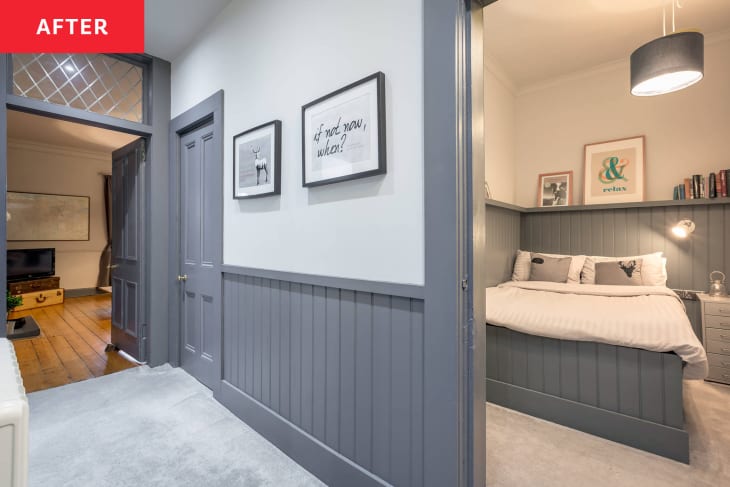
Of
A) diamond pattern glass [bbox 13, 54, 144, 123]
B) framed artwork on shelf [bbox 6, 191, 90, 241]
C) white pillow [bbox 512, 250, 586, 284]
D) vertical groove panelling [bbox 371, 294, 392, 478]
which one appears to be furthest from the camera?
framed artwork on shelf [bbox 6, 191, 90, 241]

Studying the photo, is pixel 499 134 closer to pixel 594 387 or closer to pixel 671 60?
pixel 671 60

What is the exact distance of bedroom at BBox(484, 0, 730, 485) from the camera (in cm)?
191

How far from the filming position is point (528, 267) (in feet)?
12.5

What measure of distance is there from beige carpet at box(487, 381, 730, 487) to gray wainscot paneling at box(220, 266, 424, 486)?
0.68m

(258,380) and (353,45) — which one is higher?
(353,45)

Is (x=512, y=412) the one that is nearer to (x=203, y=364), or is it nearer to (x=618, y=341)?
(x=618, y=341)

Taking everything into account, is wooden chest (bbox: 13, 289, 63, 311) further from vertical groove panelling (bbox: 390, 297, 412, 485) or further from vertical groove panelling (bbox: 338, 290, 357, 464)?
vertical groove panelling (bbox: 390, 297, 412, 485)

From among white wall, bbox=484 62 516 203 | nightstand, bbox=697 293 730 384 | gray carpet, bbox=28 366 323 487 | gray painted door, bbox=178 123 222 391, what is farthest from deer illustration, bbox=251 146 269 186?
nightstand, bbox=697 293 730 384

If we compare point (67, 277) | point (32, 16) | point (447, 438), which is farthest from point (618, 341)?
point (67, 277)

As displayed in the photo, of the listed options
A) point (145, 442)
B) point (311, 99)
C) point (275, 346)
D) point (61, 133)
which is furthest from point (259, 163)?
point (61, 133)

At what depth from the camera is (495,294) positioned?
9.64 ft

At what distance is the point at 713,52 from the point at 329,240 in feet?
14.2

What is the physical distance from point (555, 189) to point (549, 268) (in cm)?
115

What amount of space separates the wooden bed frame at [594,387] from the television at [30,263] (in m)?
7.04
